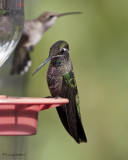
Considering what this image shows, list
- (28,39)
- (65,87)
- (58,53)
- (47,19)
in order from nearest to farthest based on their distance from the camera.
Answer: (58,53), (65,87), (28,39), (47,19)

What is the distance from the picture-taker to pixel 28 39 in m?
6.62

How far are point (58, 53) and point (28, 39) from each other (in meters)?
3.36

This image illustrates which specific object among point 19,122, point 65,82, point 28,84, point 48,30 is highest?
point 48,30

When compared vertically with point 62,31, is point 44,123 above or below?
below

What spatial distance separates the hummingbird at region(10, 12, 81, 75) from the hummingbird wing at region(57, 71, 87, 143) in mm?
3134

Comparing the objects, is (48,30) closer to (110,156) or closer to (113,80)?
(113,80)

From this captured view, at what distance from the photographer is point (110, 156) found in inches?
268

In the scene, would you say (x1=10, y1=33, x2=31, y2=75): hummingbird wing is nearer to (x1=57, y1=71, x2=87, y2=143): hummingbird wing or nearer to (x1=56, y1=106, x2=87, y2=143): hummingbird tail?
(x1=57, y1=71, x2=87, y2=143): hummingbird wing

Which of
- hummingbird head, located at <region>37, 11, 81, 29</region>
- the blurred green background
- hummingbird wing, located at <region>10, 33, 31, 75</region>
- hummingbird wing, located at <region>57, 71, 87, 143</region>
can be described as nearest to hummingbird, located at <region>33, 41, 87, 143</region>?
hummingbird wing, located at <region>57, 71, 87, 143</region>

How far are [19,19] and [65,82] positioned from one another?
57cm

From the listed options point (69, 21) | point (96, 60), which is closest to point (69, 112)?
point (96, 60)

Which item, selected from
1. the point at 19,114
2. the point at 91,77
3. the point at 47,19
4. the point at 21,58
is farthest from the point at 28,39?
the point at 19,114

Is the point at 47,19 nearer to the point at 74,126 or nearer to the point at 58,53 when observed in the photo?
the point at 58,53

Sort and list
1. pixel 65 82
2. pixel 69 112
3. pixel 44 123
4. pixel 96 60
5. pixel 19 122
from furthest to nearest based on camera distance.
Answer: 1. pixel 96 60
2. pixel 44 123
3. pixel 65 82
4. pixel 69 112
5. pixel 19 122
